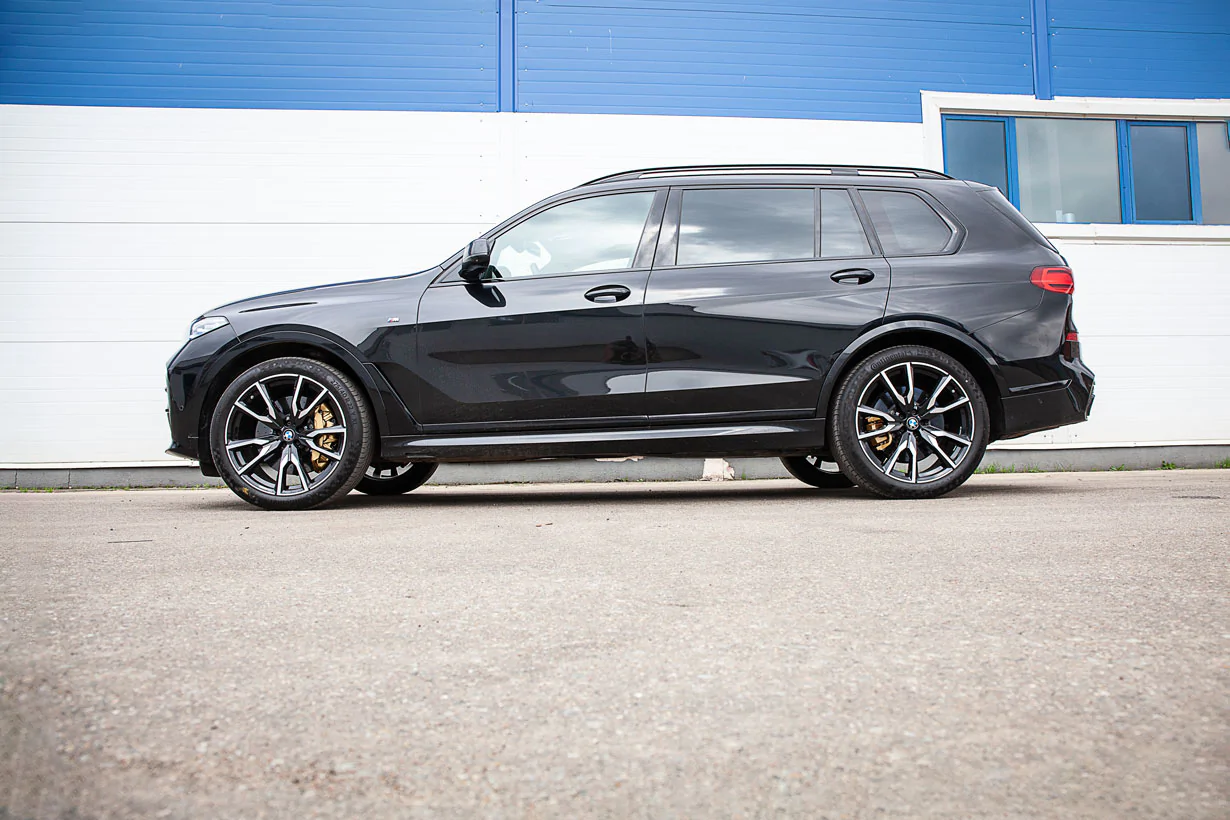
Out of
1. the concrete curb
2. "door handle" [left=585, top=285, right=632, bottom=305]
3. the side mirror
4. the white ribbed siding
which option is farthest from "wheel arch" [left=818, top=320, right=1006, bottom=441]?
the white ribbed siding

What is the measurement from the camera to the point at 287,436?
194 inches

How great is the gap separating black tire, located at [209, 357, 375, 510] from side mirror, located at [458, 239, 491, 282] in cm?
84

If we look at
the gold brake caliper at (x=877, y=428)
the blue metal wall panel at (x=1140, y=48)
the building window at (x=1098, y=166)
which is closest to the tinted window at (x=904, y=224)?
the gold brake caliper at (x=877, y=428)

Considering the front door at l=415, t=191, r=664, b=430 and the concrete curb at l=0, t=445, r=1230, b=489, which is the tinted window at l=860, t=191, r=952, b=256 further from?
the concrete curb at l=0, t=445, r=1230, b=489

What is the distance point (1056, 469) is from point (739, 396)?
506cm

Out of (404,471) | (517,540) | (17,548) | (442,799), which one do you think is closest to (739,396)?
(517,540)

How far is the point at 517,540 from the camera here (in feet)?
11.2

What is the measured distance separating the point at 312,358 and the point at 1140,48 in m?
9.13

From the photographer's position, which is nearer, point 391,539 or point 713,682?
point 713,682

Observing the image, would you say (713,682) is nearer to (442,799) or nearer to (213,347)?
(442,799)

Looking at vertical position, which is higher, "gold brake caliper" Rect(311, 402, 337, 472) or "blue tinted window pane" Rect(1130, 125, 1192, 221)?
"blue tinted window pane" Rect(1130, 125, 1192, 221)

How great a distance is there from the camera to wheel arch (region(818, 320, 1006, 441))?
15.8 feet

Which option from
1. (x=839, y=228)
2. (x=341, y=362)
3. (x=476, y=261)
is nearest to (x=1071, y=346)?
(x=839, y=228)

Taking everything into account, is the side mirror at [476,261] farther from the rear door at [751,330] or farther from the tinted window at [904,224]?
the tinted window at [904,224]
